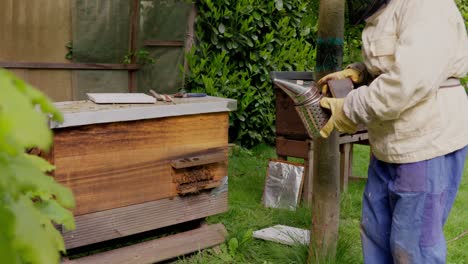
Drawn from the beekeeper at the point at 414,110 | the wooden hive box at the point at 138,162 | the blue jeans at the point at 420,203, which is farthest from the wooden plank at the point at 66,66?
the blue jeans at the point at 420,203

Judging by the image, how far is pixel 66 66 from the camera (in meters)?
5.62

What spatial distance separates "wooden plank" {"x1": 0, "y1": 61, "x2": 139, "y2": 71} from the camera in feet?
17.5

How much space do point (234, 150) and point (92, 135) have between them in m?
3.43

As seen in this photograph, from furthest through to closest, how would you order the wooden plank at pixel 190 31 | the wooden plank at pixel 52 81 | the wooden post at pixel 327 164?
the wooden plank at pixel 190 31 → the wooden plank at pixel 52 81 → the wooden post at pixel 327 164

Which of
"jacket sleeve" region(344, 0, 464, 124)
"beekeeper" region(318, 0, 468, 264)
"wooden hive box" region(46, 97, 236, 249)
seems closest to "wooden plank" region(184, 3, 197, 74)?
"wooden hive box" region(46, 97, 236, 249)

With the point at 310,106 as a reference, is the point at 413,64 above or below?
above

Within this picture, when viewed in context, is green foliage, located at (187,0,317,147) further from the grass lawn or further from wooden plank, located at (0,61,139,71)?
wooden plank, located at (0,61,139,71)

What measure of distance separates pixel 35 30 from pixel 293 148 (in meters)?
2.99

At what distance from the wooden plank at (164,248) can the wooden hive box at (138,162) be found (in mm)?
162

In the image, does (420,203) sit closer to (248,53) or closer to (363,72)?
(363,72)

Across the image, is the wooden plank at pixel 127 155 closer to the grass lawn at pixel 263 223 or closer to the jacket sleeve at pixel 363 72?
the grass lawn at pixel 263 223

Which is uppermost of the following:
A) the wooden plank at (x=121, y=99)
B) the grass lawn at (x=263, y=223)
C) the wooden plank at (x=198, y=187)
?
the wooden plank at (x=121, y=99)

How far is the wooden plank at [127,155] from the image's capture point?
8.58ft

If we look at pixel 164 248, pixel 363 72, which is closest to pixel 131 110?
pixel 164 248
